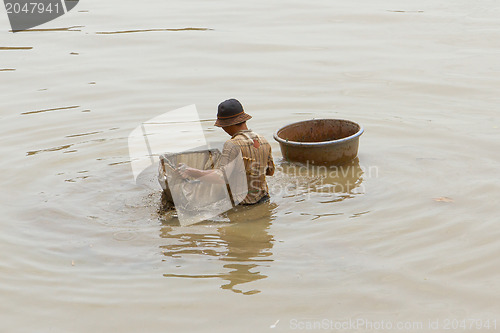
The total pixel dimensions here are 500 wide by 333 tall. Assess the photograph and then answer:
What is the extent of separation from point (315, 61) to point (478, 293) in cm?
721

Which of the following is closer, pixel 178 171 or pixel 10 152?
pixel 178 171

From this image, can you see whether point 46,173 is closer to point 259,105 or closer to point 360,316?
point 259,105

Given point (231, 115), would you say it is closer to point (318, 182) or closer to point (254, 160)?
point (254, 160)

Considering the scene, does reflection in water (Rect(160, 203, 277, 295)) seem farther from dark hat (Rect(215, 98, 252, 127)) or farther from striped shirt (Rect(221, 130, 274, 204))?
dark hat (Rect(215, 98, 252, 127))

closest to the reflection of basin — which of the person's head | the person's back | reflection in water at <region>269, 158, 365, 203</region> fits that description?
reflection in water at <region>269, 158, 365, 203</region>

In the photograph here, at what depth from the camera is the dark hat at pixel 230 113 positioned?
6.42 m

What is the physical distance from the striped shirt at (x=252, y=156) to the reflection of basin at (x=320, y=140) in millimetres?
1062

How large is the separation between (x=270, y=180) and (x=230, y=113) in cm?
153

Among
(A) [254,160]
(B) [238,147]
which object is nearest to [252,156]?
(A) [254,160]

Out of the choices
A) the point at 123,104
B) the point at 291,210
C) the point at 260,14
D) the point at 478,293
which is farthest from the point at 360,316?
the point at 260,14

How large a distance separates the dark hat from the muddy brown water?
3.07ft

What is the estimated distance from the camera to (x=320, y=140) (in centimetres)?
851

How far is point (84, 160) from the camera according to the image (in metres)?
8.50

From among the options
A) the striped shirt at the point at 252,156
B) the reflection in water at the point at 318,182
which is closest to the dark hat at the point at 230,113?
the striped shirt at the point at 252,156
